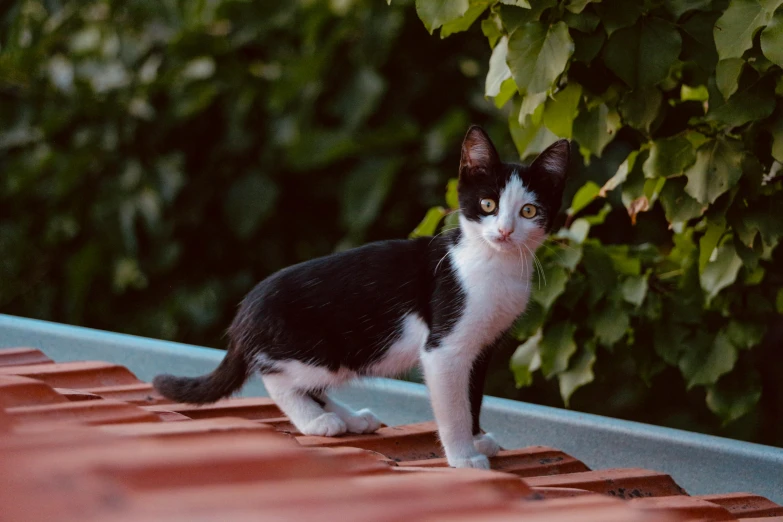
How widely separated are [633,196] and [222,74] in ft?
7.93

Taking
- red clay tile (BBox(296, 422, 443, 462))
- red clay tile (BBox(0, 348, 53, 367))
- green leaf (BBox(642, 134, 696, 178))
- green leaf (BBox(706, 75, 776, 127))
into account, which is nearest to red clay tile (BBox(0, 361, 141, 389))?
red clay tile (BBox(0, 348, 53, 367))

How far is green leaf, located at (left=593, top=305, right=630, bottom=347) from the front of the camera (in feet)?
7.35

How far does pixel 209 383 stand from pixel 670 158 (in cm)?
96

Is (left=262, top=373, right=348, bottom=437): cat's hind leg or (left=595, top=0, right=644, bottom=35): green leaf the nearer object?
(left=595, top=0, right=644, bottom=35): green leaf

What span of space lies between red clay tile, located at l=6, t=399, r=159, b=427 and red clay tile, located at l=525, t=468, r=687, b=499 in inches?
29.7

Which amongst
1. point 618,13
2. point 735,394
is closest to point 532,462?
point 735,394

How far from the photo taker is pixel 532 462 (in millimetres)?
1883

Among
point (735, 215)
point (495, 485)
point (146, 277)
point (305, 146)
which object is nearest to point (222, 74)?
point (305, 146)

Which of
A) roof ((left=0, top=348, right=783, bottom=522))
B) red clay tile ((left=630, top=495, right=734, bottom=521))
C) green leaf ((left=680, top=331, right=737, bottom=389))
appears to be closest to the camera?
roof ((left=0, top=348, right=783, bottom=522))

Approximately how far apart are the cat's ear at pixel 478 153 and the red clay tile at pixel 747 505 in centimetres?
69

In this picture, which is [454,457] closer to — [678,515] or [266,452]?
[678,515]

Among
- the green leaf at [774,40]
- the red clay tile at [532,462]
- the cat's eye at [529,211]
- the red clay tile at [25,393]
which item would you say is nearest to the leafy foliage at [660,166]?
the green leaf at [774,40]

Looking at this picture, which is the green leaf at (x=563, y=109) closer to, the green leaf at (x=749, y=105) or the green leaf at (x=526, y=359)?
the green leaf at (x=749, y=105)

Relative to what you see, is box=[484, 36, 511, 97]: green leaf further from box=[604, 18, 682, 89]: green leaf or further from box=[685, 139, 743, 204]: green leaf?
box=[685, 139, 743, 204]: green leaf
